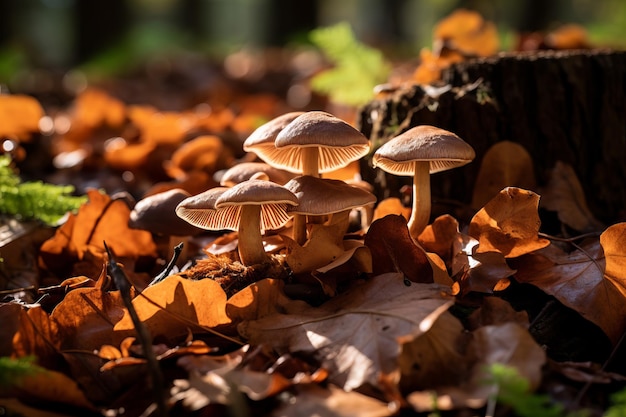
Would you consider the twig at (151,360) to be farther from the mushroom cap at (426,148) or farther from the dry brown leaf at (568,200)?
the dry brown leaf at (568,200)

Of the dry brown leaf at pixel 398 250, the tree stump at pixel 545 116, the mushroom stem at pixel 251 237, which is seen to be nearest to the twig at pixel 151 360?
the mushroom stem at pixel 251 237

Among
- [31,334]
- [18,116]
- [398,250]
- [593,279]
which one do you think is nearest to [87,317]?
[31,334]

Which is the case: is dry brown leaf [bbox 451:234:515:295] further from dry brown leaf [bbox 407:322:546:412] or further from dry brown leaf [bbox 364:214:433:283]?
dry brown leaf [bbox 407:322:546:412]

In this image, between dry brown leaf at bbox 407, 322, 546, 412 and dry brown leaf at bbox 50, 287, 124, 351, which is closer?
dry brown leaf at bbox 407, 322, 546, 412

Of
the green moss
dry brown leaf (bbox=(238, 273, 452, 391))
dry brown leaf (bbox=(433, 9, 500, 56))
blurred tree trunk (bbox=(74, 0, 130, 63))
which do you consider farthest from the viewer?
blurred tree trunk (bbox=(74, 0, 130, 63))

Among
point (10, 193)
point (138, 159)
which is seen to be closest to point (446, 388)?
point (10, 193)

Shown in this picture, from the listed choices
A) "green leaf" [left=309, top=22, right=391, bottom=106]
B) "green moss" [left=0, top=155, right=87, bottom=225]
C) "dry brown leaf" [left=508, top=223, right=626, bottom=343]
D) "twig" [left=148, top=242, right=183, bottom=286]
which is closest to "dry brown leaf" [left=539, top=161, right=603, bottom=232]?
"dry brown leaf" [left=508, top=223, right=626, bottom=343]

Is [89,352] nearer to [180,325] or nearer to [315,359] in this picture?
[180,325]
